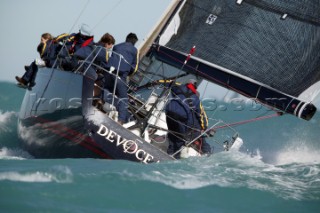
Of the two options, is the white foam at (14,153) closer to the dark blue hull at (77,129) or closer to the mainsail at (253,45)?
the dark blue hull at (77,129)

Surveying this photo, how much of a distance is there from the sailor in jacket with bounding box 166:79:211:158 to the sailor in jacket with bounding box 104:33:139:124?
0.56m

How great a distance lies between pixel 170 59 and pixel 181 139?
1351 mm

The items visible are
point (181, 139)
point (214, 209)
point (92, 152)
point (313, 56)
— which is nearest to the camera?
point (214, 209)

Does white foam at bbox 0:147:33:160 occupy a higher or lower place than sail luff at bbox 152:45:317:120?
lower

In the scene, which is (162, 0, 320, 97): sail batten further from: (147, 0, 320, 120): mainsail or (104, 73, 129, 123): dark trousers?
(104, 73, 129, 123): dark trousers

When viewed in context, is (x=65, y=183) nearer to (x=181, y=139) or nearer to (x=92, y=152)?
(x=92, y=152)

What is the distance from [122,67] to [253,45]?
1.96 metres

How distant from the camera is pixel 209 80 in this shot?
28.9 ft

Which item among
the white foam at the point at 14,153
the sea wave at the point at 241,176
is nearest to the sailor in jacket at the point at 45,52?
the white foam at the point at 14,153

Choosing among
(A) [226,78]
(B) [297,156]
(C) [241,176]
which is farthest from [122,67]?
(B) [297,156]

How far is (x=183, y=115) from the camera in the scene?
805 cm

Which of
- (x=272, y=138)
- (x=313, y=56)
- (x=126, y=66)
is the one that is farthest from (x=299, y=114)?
(x=272, y=138)

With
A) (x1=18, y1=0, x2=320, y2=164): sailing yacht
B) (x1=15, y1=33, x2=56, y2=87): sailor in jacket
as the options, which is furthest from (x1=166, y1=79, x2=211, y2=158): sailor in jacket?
(x1=15, y1=33, x2=56, y2=87): sailor in jacket

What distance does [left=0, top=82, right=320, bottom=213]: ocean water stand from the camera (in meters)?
5.65
